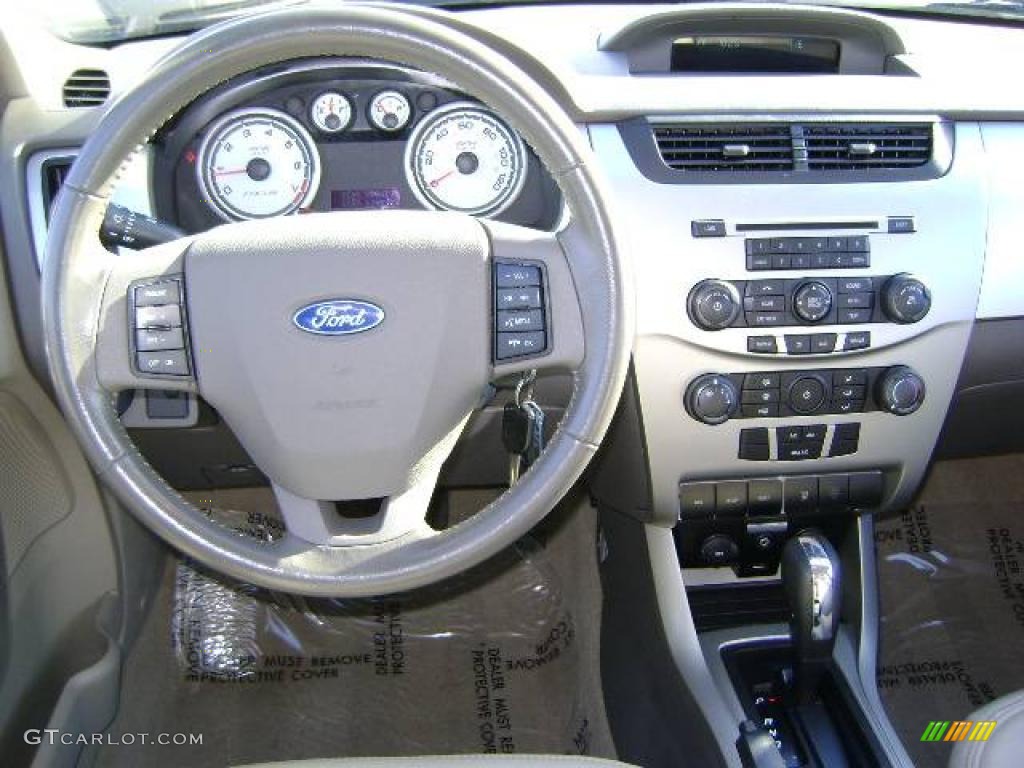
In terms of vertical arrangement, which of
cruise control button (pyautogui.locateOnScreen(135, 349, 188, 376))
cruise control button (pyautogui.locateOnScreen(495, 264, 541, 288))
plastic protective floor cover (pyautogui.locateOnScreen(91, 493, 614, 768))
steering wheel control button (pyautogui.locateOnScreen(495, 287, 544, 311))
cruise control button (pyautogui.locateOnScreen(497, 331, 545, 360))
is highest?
cruise control button (pyautogui.locateOnScreen(495, 264, 541, 288))

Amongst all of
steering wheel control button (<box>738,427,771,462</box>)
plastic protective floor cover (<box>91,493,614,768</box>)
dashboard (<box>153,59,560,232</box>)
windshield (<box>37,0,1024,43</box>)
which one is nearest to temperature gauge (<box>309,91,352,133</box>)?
dashboard (<box>153,59,560,232</box>)

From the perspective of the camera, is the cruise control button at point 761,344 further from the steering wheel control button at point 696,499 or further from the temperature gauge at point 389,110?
the temperature gauge at point 389,110

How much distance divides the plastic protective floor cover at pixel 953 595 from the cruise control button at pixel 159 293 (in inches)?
61.0

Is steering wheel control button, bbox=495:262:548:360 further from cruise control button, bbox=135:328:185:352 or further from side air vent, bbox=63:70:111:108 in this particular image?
side air vent, bbox=63:70:111:108

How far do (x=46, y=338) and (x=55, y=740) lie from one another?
3.12 ft

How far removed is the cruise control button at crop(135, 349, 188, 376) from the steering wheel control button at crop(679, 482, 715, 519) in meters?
0.85

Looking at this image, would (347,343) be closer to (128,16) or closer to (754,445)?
(754,445)

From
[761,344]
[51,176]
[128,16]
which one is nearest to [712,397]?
[761,344]

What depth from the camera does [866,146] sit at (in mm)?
1721

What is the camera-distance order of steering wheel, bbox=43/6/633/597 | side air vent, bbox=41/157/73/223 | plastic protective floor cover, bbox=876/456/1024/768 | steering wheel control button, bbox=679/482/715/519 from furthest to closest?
plastic protective floor cover, bbox=876/456/1024/768
steering wheel control button, bbox=679/482/715/519
side air vent, bbox=41/157/73/223
steering wheel, bbox=43/6/633/597

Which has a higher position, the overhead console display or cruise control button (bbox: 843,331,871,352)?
the overhead console display

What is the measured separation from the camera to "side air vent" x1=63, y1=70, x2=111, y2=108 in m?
1.74

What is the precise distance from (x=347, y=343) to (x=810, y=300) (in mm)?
732

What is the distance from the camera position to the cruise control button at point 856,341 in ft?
5.63
